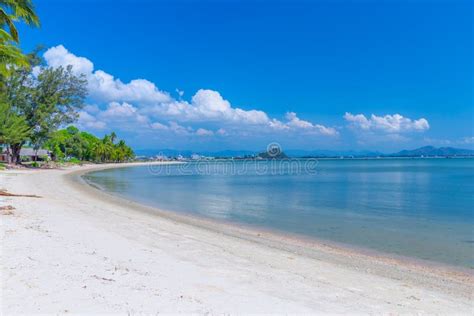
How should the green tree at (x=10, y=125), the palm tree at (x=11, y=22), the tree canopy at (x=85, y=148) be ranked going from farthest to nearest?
the tree canopy at (x=85, y=148), the green tree at (x=10, y=125), the palm tree at (x=11, y=22)

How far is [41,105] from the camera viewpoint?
5100 cm

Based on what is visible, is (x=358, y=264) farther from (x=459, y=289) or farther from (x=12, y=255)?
(x=12, y=255)

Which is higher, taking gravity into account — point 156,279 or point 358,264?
point 156,279

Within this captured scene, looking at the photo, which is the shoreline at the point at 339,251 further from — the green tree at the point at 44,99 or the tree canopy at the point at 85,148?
the tree canopy at the point at 85,148

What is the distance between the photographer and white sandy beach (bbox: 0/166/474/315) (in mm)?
5094

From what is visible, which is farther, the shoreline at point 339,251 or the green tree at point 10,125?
the green tree at point 10,125

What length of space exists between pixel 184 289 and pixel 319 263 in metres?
4.57

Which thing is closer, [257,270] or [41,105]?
[257,270]

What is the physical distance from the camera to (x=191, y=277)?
6.52 meters

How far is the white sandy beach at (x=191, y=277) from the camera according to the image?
201 inches

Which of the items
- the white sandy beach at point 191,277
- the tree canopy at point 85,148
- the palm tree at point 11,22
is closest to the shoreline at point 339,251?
the white sandy beach at point 191,277

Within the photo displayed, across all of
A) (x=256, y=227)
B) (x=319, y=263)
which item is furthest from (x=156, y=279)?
(x=256, y=227)

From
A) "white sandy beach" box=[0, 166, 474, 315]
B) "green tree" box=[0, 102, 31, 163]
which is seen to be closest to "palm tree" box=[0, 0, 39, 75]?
"white sandy beach" box=[0, 166, 474, 315]

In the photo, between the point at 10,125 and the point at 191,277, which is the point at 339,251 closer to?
the point at 191,277
